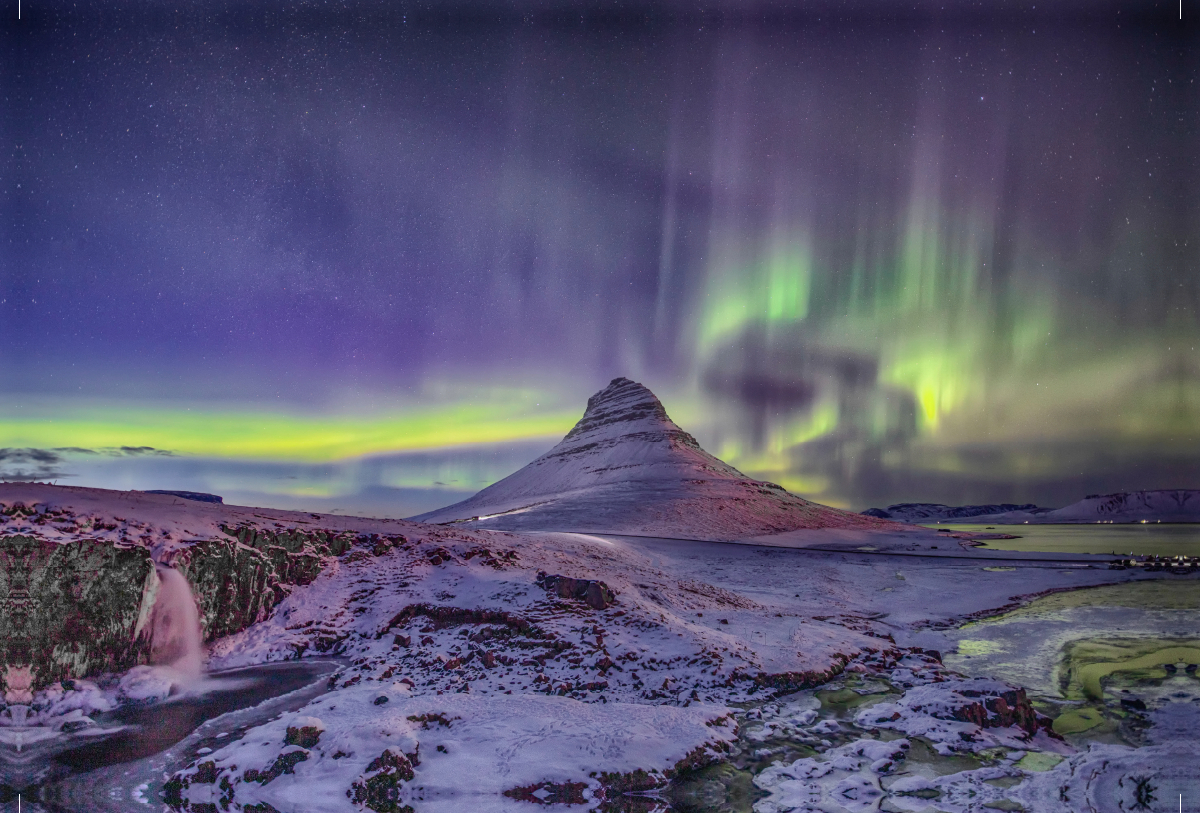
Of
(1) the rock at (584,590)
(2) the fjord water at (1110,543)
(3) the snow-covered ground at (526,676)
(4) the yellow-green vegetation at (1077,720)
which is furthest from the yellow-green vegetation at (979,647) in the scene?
(2) the fjord water at (1110,543)

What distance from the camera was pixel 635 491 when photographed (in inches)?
3563

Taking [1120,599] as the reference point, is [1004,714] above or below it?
below

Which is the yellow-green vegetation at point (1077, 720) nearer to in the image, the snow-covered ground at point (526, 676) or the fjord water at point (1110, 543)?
the snow-covered ground at point (526, 676)

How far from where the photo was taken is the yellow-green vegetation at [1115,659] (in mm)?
13352

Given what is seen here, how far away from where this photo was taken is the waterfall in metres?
13.6

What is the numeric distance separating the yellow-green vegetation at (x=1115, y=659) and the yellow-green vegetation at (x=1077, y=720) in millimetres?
1077

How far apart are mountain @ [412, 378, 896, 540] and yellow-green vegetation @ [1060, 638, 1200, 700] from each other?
1374 inches

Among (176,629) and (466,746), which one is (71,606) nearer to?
(176,629)

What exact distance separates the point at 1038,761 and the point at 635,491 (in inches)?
3208

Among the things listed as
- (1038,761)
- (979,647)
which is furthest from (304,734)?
(979,647)

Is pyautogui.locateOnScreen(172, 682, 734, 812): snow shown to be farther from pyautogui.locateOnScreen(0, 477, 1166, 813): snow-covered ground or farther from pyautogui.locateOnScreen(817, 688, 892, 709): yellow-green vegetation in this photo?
pyautogui.locateOnScreen(817, 688, 892, 709): yellow-green vegetation

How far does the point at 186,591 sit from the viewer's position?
14609 millimetres

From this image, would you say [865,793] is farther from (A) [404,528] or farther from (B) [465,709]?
(A) [404,528]

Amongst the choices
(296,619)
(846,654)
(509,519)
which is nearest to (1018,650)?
(846,654)
